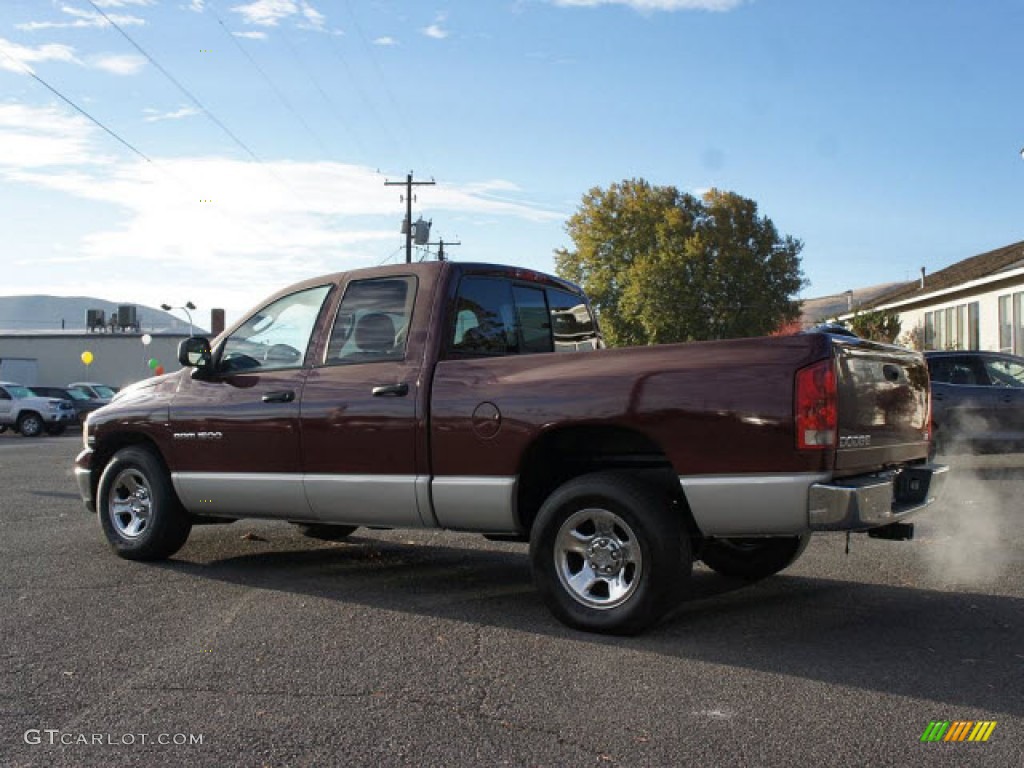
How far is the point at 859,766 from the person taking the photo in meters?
3.37

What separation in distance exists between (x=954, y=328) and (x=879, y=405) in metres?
26.8

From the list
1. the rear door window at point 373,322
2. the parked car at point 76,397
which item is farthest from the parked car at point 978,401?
the parked car at point 76,397

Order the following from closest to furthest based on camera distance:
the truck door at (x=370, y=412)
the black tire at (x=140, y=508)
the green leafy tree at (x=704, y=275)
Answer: the truck door at (x=370, y=412) → the black tire at (x=140, y=508) → the green leafy tree at (x=704, y=275)

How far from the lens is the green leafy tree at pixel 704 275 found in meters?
52.4

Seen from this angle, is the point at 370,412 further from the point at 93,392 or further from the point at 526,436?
the point at 93,392

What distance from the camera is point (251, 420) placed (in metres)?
6.41

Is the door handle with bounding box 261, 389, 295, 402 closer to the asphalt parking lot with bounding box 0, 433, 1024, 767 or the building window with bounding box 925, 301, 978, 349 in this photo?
the asphalt parking lot with bounding box 0, 433, 1024, 767

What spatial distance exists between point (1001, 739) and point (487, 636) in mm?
2430

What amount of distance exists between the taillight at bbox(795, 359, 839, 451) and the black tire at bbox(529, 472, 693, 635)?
2.68ft

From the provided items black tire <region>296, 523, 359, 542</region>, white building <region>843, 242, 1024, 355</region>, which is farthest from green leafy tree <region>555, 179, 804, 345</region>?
black tire <region>296, 523, 359, 542</region>

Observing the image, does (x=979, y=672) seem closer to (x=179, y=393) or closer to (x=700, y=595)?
(x=700, y=595)

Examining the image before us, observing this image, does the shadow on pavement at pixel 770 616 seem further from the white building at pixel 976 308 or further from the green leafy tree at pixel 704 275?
the green leafy tree at pixel 704 275

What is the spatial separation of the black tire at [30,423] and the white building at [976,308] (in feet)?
91.2

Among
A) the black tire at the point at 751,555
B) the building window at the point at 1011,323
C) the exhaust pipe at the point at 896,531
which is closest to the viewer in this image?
the exhaust pipe at the point at 896,531
